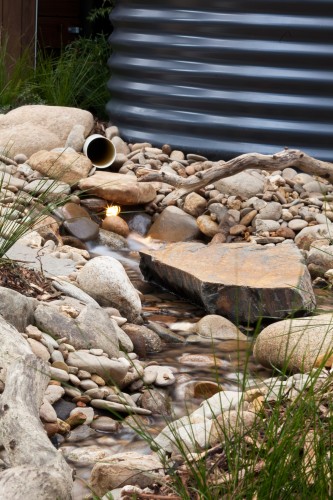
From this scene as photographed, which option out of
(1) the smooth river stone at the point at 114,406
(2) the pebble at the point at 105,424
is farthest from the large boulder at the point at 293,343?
(2) the pebble at the point at 105,424

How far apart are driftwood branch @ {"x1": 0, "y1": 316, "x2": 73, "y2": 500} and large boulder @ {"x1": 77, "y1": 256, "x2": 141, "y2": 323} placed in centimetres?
108

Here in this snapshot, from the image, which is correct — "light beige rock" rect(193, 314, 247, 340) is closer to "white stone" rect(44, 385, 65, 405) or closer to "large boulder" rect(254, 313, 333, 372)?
"large boulder" rect(254, 313, 333, 372)

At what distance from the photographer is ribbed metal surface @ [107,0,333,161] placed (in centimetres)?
634

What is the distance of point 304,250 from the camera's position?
5.29 m

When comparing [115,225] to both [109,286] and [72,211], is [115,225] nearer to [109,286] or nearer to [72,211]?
[72,211]

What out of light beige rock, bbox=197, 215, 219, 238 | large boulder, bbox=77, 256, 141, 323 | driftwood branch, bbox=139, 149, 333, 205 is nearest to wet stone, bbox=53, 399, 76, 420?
large boulder, bbox=77, 256, 141, 323

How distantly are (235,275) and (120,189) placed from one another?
155 centimetres

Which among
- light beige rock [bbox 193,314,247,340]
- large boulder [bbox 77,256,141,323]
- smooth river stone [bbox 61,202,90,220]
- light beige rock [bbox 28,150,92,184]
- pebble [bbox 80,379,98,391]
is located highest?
pebble [bbox 80,379,98,391]

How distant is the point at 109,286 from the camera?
13.4 ft

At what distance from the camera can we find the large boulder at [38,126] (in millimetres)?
6312

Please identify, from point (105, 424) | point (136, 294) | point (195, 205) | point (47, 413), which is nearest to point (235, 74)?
point (195, 205)

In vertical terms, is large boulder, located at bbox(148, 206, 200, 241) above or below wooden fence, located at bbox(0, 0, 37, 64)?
below

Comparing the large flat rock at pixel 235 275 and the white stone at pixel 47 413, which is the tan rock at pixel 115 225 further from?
the white stone at pixel 47 413

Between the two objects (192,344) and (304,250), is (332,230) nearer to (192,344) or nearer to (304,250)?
(304,250)
